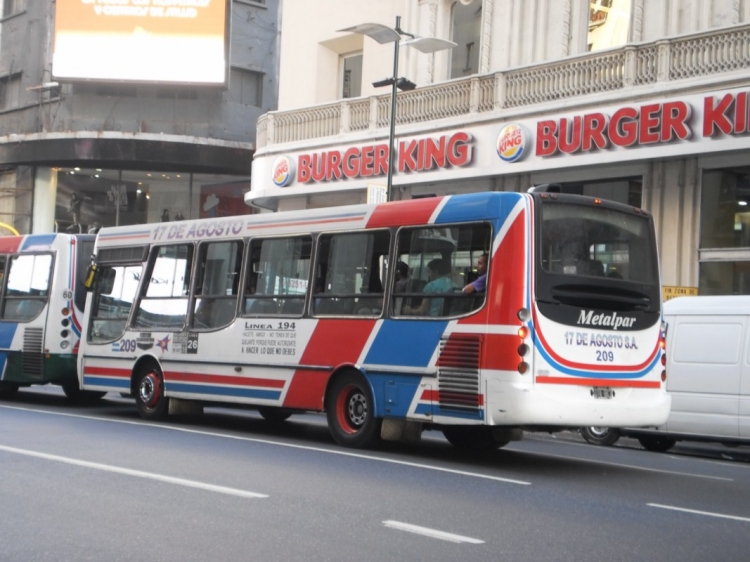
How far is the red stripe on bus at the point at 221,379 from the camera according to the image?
1419 cm

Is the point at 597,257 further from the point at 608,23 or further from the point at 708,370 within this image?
the point at 608,23

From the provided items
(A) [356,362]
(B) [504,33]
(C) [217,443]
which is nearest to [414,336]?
(A) [356,362]

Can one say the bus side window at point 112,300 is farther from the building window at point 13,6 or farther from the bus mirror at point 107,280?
the building window at point 13,6

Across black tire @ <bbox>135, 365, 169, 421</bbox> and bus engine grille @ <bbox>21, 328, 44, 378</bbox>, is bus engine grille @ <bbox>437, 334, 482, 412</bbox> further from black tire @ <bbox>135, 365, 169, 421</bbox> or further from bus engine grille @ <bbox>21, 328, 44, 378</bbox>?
bus engine grille @ <bbox>21, 328, 44, 378</bbox>

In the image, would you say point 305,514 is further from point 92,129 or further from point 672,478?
point 92,129

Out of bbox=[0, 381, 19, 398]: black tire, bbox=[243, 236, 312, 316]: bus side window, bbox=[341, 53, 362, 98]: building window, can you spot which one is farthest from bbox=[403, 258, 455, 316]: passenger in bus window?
bbox=[341, 53, 362, 98]: building window

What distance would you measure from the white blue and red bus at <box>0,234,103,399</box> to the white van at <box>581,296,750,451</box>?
30.2 ft

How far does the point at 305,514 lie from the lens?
8.11 meters

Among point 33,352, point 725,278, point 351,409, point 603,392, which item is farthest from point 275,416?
point 725,278

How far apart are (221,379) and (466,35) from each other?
15.2 m

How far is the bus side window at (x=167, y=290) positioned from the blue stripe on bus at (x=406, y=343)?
4.01 meters

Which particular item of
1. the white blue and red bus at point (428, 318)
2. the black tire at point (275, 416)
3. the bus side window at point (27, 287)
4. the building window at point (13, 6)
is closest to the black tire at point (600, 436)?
the white blue and red bus at point (428, 318)

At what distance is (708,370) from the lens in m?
15.2

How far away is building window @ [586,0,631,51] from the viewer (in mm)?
23922
